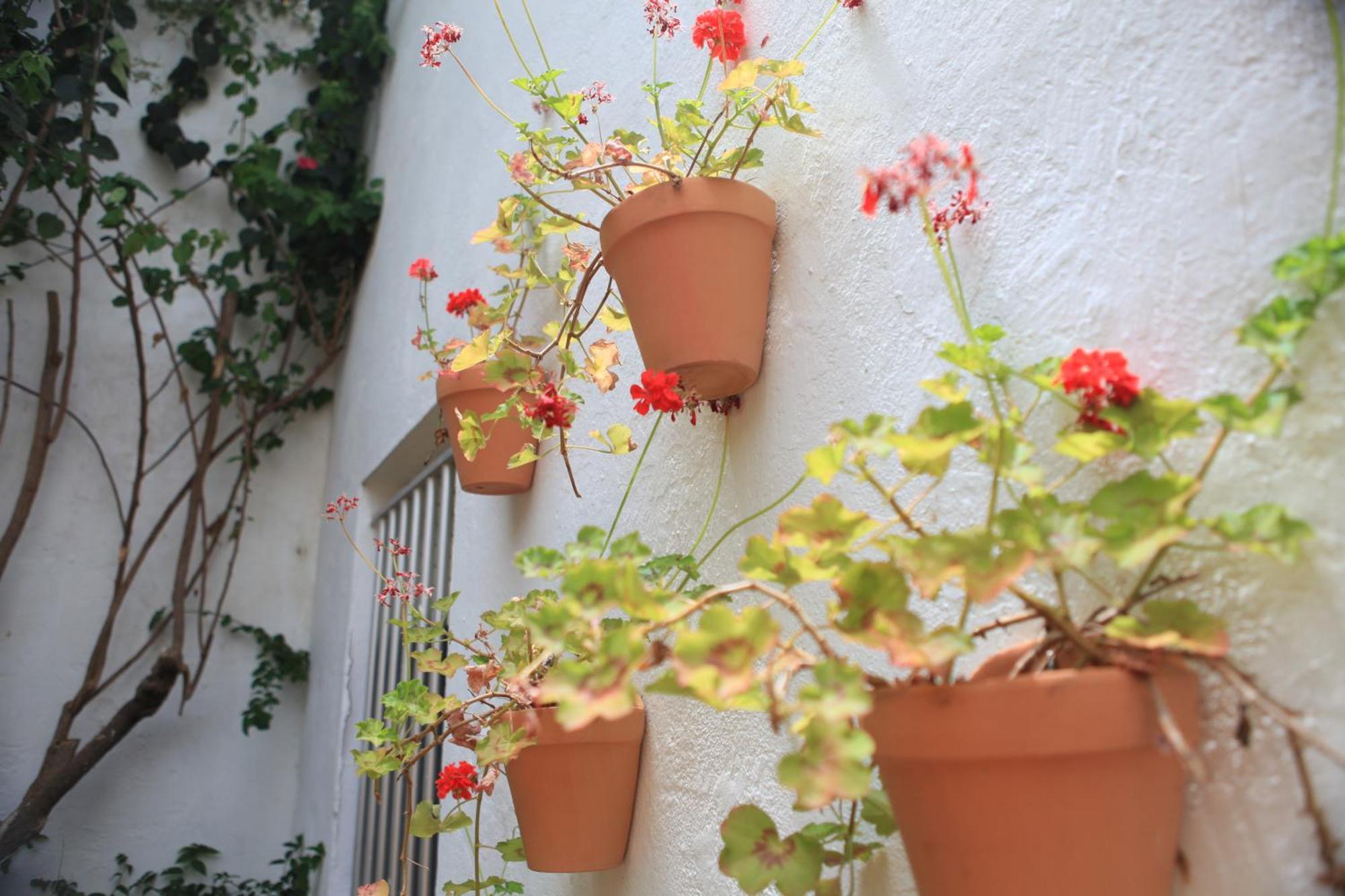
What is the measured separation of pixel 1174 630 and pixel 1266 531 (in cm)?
7

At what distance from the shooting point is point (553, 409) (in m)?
1.13

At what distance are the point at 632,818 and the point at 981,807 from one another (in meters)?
0.83

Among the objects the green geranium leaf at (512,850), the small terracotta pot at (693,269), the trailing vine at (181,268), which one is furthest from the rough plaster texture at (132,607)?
the small terracotta pot at (693,269)

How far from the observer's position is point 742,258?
43.4 inches

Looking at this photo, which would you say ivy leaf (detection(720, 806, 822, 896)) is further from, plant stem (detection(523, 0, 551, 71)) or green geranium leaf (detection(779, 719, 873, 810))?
plant stem (detection(523, 0, 551, 71))

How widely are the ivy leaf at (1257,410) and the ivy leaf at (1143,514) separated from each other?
4 centimetres

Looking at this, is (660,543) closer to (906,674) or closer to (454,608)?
(906,674)

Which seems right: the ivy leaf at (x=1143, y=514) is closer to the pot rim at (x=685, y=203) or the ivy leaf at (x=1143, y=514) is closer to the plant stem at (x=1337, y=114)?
the plant stem at (x=1337, y=114)

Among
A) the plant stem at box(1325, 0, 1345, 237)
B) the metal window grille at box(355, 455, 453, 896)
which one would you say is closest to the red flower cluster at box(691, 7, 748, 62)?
the plant stem at box(1325, 0, 1345, 237)

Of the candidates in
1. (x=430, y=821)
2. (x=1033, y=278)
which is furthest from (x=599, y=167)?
(x=430, y=821)

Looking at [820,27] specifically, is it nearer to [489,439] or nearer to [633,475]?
[633,475]

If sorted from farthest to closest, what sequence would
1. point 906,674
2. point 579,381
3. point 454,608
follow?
point 454,608 → point 579,381 → point 906,674

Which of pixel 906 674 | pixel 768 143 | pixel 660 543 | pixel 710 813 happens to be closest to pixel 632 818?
pixel 710 813

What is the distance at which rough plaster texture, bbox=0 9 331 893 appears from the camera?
129 inches
